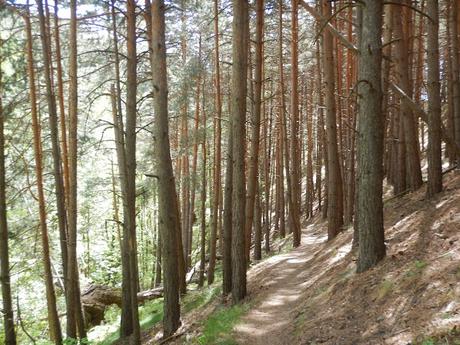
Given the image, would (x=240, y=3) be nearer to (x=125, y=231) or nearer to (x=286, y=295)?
(x=125, y=231)

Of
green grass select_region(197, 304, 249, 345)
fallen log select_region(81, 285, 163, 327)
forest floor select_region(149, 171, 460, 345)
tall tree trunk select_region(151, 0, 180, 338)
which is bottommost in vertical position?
fallen log select_region(81, 285, 163, 327)

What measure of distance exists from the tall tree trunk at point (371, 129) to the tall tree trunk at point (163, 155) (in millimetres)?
3960

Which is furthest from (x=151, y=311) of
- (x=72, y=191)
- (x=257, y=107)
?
(x=257, y=107)

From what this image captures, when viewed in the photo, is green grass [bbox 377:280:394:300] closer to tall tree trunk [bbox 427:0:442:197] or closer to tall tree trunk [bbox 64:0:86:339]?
tall tree trunk [bbox 427:0:442:197]

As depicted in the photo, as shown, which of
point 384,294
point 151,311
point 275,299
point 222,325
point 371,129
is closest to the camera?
point 384,294

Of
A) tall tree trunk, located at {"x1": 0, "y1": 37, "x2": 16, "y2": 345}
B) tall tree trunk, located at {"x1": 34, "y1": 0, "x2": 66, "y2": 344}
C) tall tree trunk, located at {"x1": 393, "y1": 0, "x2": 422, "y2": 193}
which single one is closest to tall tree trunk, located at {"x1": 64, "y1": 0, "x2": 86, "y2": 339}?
tall tree trunk, located at {"x1": 34, "y1": 0, "x2": 66, "y2": 344}

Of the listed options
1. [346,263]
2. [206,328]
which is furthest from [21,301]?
[346,263]

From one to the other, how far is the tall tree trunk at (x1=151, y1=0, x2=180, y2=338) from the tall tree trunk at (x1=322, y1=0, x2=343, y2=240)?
17.9ft

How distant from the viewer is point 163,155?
363 inches

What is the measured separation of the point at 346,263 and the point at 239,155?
10.6 ft

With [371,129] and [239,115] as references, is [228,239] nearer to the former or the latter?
[239,115]

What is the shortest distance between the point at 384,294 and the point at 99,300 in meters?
14.3

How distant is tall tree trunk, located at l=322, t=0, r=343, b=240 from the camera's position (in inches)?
506

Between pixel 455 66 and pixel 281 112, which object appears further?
pixel 281 112
